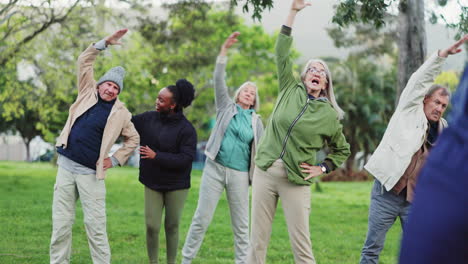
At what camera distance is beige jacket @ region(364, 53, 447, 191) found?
18.7 ft

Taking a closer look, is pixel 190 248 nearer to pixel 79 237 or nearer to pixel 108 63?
pixel 79 237

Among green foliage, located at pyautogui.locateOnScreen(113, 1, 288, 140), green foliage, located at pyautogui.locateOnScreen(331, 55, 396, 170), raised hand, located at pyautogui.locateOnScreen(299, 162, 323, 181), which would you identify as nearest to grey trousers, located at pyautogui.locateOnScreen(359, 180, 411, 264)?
raised hand, located at pyautogui.locateOnScreen(299, 162, 323, 181)

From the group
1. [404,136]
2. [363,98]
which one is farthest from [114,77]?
[363,98]

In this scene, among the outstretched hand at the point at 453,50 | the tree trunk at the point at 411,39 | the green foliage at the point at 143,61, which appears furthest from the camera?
the green foliage at the point at 143,61

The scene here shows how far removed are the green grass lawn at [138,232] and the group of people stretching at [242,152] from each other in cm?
91

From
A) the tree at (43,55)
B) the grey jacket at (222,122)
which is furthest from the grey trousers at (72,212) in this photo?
the tree at (43,55)

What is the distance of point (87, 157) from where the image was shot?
6262 millimetres

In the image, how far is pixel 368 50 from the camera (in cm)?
3362

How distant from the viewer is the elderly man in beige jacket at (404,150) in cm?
571

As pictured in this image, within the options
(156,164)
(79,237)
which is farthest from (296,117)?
(79,237)

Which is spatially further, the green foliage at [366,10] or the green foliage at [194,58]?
the green foliage at [194,58]

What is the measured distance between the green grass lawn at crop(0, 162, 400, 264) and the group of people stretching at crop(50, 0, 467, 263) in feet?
2.97

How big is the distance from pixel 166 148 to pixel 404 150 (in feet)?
8.11

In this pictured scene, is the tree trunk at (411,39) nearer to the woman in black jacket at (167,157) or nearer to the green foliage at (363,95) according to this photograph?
the woman in black jacket at (167,157)
